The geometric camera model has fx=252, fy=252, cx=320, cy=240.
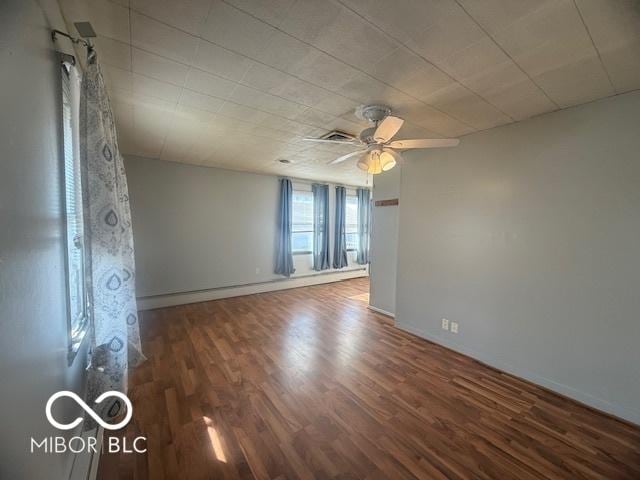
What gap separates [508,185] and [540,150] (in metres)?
0.37

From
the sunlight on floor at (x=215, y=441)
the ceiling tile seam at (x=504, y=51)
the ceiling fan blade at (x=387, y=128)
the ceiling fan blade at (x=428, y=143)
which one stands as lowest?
the sunlight on floor at (x=215, y=441)

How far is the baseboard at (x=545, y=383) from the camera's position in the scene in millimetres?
1902

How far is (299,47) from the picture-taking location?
146cm

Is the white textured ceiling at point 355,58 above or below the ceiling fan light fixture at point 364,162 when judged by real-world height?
above

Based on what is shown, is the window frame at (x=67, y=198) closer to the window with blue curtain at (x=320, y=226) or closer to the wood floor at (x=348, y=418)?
the wood floor at (x=348, y=418)

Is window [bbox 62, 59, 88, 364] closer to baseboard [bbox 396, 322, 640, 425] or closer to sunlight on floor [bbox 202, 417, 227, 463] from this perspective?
sunlight on floor [bbox 202, 417, 227, 463]

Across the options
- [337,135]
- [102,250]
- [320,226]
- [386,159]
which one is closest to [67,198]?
[102,250]

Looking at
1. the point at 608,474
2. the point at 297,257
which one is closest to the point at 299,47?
Answer: the point at 608,474

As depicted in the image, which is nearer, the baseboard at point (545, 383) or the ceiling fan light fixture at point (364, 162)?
the baseboard at point (545, 383)

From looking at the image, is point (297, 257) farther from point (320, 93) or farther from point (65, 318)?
point (65, 318)

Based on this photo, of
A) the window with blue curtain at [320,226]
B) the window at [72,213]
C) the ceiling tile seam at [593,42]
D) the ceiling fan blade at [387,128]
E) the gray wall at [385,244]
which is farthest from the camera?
the window with blue curtain at [320,226]

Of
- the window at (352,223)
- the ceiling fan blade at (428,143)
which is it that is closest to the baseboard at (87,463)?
the ceiling fan blade at (428,143)

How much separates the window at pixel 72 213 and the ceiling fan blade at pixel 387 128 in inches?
73.2

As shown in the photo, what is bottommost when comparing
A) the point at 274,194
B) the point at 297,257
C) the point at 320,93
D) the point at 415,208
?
the point at 297,257
